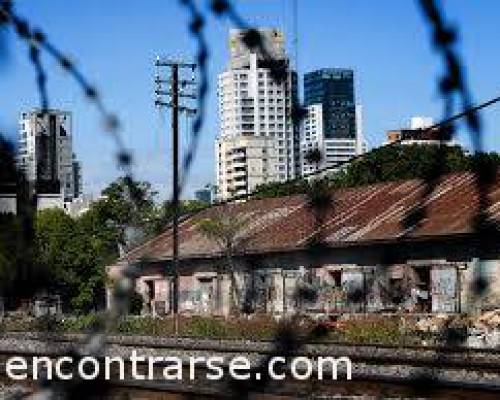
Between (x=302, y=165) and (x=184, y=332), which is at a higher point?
(x=302, y=165)

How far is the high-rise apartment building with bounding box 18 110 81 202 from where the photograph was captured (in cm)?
139

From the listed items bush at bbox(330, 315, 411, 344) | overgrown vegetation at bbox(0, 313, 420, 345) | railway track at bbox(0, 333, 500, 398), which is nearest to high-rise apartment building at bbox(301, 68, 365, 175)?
railway track at bbox(0, 333, 500, 398)

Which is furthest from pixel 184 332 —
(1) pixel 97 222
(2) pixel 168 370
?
(1) pixel 97 222

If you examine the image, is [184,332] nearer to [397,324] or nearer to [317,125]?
[397,324]

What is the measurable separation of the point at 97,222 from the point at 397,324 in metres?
25.1

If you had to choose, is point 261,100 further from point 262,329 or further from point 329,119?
point 262,329

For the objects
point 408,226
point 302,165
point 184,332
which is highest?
point 302,165

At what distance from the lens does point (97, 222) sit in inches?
116

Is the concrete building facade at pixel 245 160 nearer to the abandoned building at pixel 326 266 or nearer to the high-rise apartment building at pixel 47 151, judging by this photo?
the high-rise apartment building at pixel 47 151

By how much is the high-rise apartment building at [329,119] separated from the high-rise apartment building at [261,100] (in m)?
0.03

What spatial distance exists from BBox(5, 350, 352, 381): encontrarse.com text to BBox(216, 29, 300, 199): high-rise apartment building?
38cm

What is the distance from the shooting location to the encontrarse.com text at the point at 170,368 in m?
1.72

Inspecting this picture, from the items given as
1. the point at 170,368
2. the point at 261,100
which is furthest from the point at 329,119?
the point at 170,368

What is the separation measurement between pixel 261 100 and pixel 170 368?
816 centimetres
